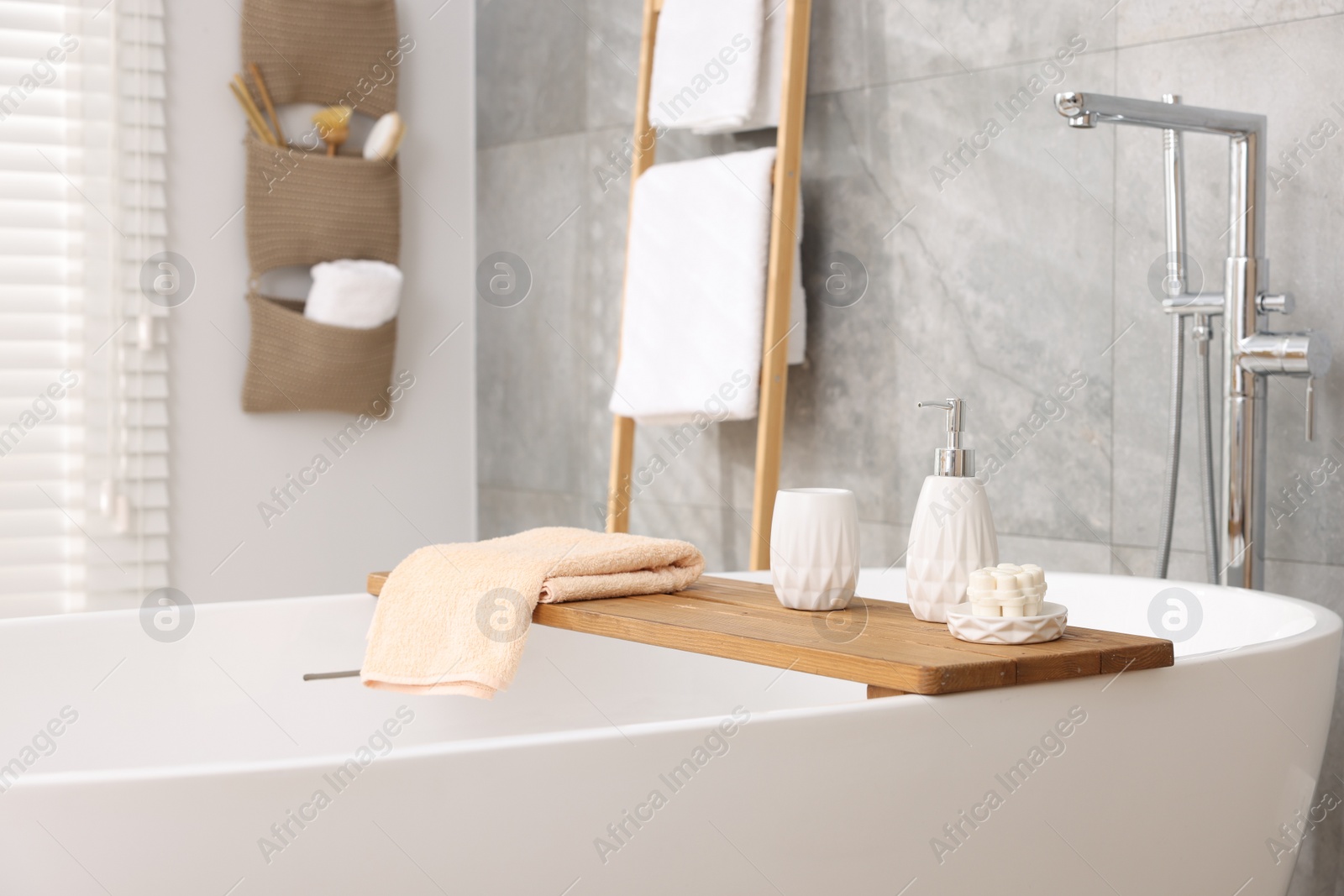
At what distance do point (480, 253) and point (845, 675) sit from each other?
1.93 meters

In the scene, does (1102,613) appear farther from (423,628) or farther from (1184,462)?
(423,628)

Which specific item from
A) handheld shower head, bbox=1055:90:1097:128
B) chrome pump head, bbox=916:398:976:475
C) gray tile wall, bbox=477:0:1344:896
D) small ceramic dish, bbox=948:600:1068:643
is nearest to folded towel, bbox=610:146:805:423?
gray tile wall, bbox=477:0:1344:896

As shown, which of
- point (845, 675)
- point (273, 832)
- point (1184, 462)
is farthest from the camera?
point (1184, 462)

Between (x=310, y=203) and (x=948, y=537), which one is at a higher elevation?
(x=310, y=203)

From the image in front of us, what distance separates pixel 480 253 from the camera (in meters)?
2.78

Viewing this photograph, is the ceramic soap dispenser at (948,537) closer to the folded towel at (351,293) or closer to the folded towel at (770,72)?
the folded towel at (770,72)

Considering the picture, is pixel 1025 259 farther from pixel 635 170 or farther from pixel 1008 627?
pixel 1008 627

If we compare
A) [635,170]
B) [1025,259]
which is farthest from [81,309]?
[1025,259]

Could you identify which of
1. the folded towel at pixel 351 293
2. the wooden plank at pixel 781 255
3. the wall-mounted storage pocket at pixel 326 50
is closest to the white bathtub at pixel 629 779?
the wooden plank at pixel 781 255

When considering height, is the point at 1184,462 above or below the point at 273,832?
above

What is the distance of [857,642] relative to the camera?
3.58 feet

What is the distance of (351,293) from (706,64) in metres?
0.81

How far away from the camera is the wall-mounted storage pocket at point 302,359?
8.05 feet

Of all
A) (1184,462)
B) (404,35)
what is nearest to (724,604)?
(1184,462)
